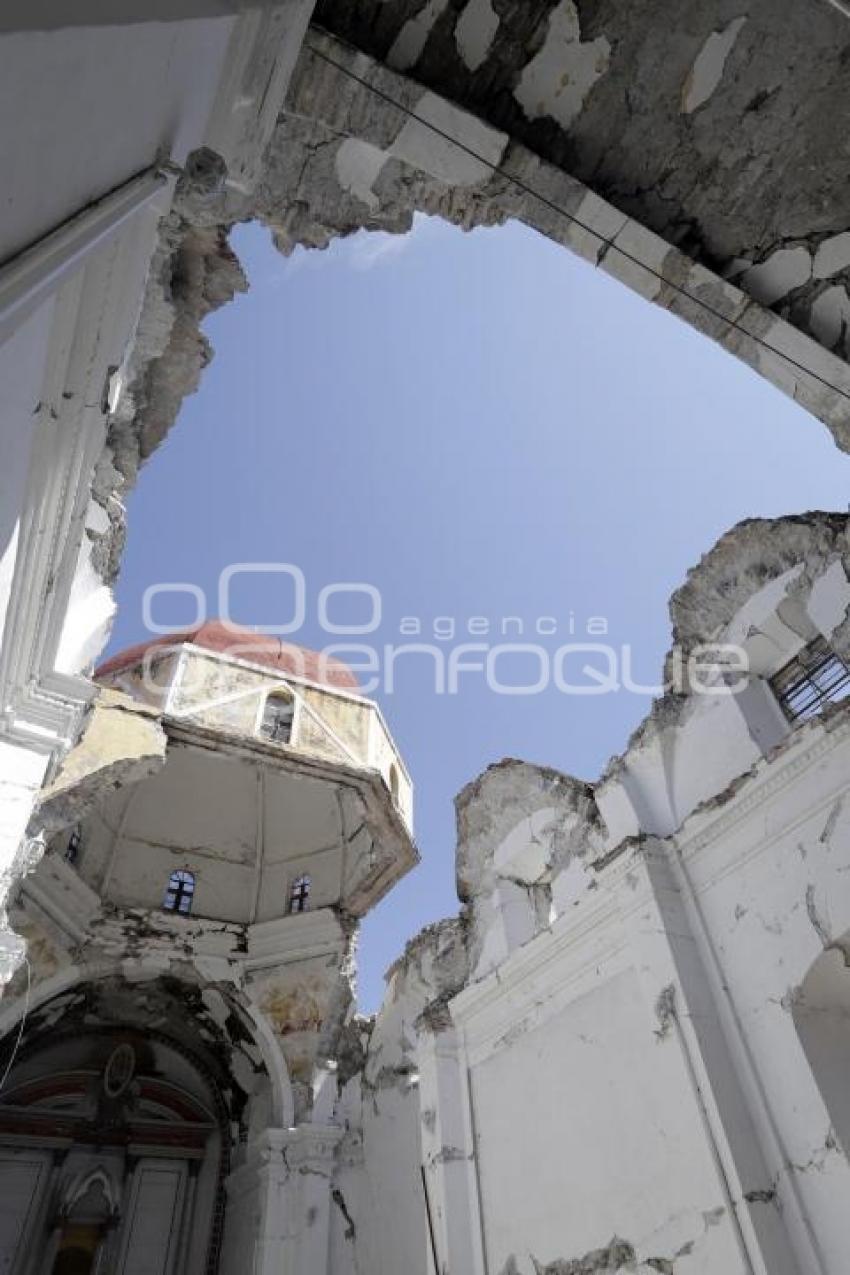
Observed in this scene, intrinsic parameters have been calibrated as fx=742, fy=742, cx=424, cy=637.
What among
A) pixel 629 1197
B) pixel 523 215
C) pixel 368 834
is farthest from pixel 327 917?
pixel 523 215

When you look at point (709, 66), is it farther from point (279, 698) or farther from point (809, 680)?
point (279, 698)

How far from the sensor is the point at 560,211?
362 centimetres

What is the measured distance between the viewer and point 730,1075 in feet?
16.4

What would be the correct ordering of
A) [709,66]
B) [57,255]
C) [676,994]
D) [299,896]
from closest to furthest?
[57,255] → [709,66] → [676,994] → [299,896]

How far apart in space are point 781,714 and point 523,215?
14.9 ft

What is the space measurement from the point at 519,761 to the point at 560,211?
20.1 ft

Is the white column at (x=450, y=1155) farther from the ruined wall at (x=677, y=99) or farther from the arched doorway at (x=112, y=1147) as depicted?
the arched doorway at (x=112, y=1147)

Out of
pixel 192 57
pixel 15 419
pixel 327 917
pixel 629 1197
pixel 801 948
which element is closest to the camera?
pixel 192 57

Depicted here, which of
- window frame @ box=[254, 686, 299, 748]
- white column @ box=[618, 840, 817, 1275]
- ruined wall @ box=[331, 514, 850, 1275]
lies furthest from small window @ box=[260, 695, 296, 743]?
white column @ box=[618, 840, 817, 1275]

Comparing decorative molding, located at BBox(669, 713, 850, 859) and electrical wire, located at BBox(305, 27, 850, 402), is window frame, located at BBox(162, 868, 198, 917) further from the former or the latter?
electrical wire, located at BBox(305, 27, 850, 402)

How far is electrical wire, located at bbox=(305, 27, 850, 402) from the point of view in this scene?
10.1 ft

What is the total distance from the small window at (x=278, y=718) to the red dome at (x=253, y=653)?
27.2 inches

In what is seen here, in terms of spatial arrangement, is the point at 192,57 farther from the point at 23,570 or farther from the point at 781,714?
the point at 781,714

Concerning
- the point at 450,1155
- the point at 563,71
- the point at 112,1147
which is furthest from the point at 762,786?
the point at 112,1147
